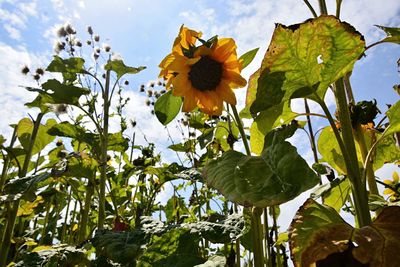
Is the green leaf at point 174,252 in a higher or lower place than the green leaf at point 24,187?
lower

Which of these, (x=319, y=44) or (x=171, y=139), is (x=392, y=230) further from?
(x=171, y=139)

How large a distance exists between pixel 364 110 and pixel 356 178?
1.25ft

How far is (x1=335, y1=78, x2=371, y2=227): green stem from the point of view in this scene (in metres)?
0.57

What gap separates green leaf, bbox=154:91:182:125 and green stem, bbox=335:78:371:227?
0.50 m

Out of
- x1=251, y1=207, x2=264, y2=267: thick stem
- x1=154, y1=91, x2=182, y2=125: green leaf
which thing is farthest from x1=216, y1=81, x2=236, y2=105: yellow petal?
x1=251, y1=207, x2=264, y2=267: thick stem

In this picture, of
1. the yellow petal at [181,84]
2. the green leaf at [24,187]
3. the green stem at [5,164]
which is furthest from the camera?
the green stem at [5,164]

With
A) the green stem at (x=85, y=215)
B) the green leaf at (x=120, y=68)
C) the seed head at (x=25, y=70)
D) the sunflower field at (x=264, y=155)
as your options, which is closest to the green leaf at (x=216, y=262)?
the sunflower field at (x=264, y=155)

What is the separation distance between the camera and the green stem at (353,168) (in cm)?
57

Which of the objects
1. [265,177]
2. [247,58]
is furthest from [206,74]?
[265,177]

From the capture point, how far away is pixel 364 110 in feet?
2.99

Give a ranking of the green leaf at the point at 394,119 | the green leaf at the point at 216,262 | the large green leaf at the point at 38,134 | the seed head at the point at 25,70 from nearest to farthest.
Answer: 1. the green leaf at the point at 394,119
2. the green leaf at the point at 216,262
3. the large green leaf at the point at 38,134
4. the seed head at the point at 25,70

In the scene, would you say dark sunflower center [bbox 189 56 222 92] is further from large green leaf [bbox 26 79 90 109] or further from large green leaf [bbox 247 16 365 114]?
large green leaf [bbox 26 79 90 109]

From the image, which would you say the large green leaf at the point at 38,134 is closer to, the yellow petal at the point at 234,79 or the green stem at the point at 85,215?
the green stem at the point at 85,215

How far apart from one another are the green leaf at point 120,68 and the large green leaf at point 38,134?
376 mm
